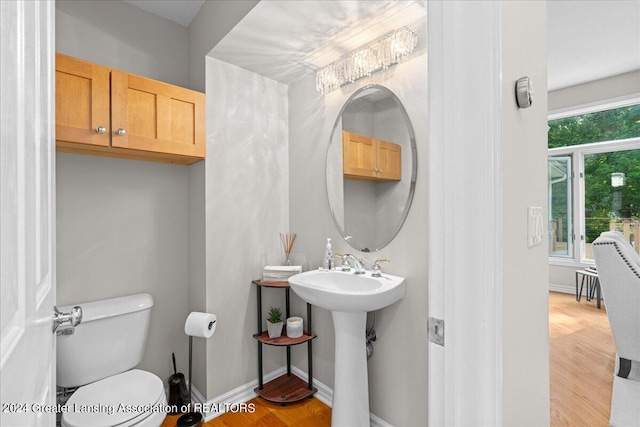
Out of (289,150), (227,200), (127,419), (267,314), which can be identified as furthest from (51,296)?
(289,150)

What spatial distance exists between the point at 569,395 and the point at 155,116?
309 cm

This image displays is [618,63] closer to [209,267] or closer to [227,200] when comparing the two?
[227,200]

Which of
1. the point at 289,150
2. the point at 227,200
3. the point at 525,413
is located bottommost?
the point at 525,413

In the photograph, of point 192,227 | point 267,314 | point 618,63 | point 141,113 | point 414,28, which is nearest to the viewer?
point 414,28

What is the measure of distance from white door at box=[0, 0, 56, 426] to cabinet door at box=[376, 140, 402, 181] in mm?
→ 1488

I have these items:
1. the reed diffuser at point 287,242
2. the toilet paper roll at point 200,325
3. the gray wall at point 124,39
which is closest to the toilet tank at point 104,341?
the toilet paper roll at point 200,325

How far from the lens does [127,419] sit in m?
1.36

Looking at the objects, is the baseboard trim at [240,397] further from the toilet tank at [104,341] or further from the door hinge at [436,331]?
the door hinge at [436,331]

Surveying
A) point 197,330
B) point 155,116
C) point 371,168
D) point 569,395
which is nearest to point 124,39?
point 155,116

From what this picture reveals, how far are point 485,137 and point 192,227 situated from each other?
6.40 ft

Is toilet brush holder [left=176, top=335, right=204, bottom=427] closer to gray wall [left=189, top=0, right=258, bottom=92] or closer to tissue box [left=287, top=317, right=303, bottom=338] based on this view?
tissue box [left=287, top=317, right=303, bottom=338]

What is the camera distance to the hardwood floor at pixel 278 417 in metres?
1.88

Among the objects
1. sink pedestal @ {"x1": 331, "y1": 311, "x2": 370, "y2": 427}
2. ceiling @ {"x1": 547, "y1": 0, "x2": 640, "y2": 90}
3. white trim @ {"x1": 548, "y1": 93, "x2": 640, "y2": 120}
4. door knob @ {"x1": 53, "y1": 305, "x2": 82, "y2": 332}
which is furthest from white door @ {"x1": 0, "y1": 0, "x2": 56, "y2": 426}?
white trim @ {"x1": 548, "y1": 93, "x2": 640, "y2": 120}

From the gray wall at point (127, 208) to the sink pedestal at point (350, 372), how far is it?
1.14 meters
